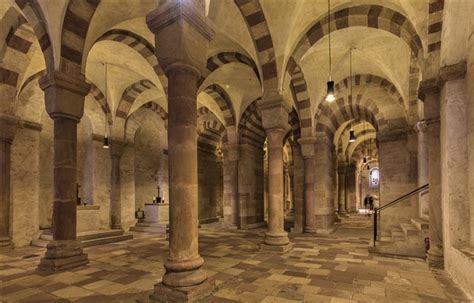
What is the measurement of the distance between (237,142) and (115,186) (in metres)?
5.70

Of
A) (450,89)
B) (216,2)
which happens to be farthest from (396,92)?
(216,2)

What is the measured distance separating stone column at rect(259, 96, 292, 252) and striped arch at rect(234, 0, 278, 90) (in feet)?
1.74

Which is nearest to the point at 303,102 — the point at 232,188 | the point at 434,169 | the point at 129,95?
the point at 232,188

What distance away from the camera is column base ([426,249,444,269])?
5.29m

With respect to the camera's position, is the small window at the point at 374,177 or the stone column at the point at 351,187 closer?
the stone column at the point at 351,187

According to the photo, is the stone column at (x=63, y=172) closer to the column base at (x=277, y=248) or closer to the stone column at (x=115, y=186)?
the column base at (x=277, y=248)

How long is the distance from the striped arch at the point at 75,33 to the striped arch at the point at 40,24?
0.29 metres

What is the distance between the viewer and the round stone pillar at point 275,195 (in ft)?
22.5

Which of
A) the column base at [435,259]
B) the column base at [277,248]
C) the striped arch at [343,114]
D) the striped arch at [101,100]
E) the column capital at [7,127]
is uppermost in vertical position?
the striped arch at [101,100]

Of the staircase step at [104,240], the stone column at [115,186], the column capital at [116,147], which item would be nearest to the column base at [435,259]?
the staircase step at [104,240]

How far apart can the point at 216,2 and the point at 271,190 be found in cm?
473

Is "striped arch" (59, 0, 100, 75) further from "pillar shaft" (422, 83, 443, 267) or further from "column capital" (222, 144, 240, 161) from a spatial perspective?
"column capital" (222, 144, 240, 161)

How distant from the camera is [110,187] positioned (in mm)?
12297

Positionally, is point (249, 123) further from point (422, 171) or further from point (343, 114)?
point (422, 171)
